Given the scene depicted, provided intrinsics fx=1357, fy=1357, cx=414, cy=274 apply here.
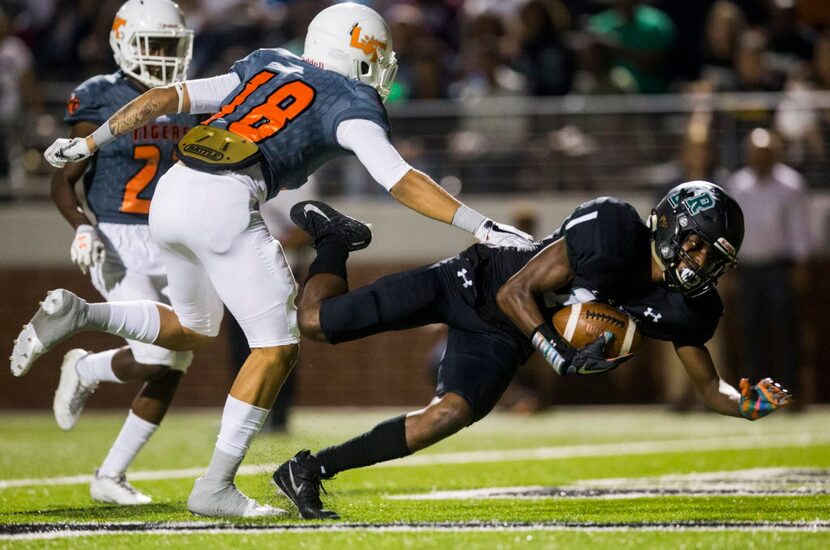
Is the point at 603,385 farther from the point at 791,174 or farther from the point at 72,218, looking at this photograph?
the point at 72,218

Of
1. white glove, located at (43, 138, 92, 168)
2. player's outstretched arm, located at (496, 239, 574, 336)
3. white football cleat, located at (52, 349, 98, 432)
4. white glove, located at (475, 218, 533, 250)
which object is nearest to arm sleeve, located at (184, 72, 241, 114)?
white glove, located at (43, 138, 92, 168)

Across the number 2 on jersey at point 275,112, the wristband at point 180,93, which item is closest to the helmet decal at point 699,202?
the number 2 on jersey at point 275,112

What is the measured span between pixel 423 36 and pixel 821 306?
3.86m

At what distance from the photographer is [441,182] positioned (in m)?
10.1

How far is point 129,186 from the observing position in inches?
225

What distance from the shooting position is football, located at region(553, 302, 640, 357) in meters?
4.64

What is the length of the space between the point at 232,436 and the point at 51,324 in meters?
0.88

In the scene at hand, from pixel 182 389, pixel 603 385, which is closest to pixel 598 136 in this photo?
pixel 603 385

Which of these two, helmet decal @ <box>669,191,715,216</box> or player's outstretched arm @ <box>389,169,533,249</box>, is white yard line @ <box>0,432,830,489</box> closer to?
player's outstretched arm @ <box>389,169,533,249</box>

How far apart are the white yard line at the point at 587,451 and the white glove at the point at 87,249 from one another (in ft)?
4.17

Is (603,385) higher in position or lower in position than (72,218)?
lower

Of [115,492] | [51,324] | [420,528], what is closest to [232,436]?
[420,528]

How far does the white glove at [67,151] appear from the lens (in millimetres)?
4836

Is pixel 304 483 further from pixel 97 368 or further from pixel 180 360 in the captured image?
pixel 97 368
